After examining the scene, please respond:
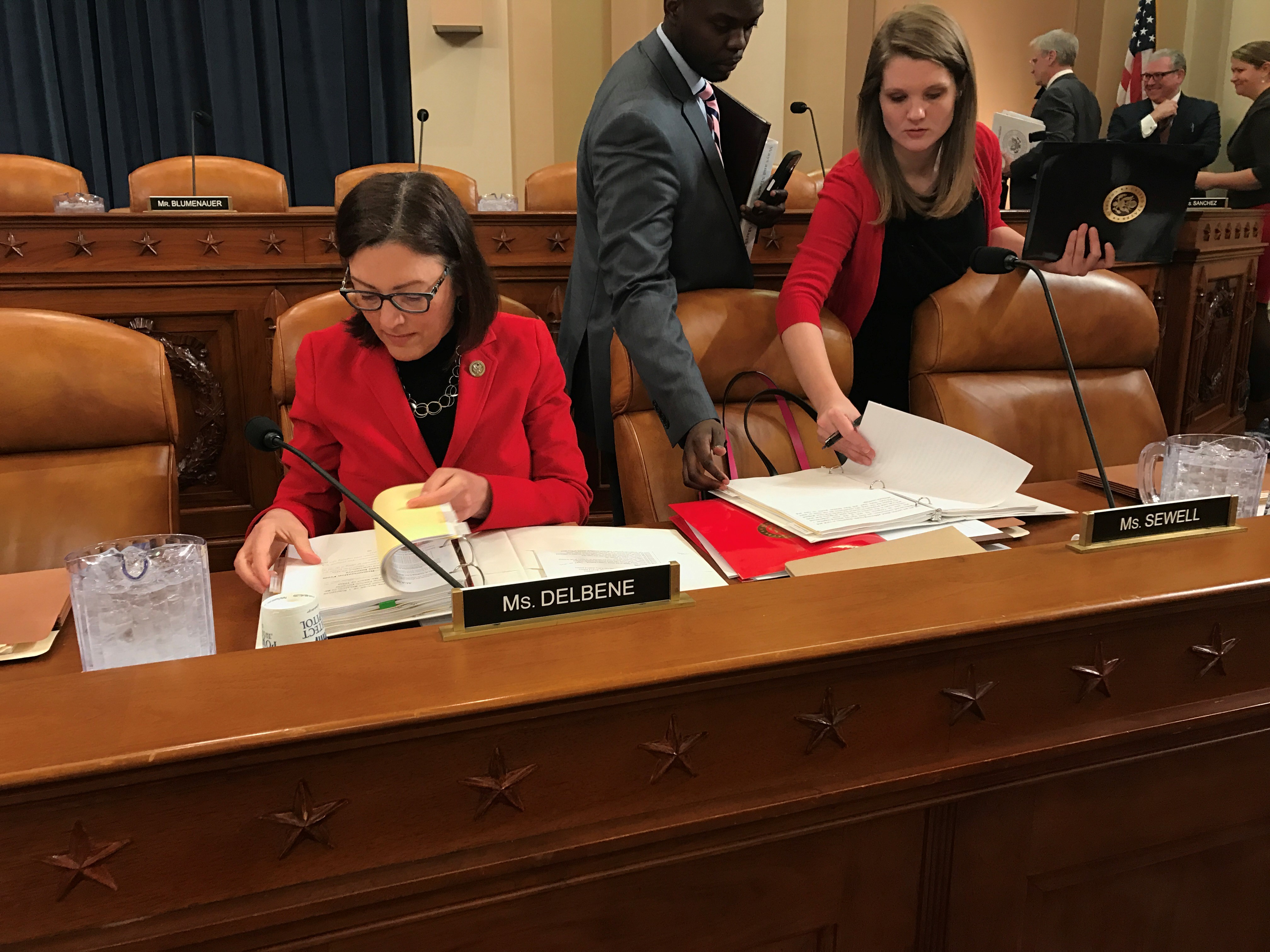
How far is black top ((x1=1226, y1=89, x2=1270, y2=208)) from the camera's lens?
4.73 meters

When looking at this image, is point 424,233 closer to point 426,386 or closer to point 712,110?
point 426,386

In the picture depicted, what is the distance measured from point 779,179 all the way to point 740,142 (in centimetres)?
10

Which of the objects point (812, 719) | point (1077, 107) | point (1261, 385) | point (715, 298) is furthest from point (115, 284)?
point (1261, 385)

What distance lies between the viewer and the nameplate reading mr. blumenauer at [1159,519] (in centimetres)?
87

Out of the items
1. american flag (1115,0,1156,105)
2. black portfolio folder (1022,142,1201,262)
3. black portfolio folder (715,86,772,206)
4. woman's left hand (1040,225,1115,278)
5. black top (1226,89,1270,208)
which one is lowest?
woman's left hand (1040,225,1115,278)

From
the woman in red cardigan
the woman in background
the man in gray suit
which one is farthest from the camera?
the woman in background

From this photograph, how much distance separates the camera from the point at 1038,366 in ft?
5.82

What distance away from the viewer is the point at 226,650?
2.88 feet

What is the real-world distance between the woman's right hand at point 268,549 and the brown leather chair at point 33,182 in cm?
352

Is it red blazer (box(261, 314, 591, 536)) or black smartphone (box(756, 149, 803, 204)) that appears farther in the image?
black smartphone (box(756, 149, 803, 204))

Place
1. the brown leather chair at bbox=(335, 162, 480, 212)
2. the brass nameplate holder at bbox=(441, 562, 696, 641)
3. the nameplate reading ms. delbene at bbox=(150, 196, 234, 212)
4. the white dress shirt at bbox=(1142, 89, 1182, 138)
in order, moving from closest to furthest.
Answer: the brass nameplate holder at bbox=(441, 562, 696, 641) → the nameplate reading ms. delbene at bbox=(150, 196, 234, 212) → the brown leather chair at bbox=(335, 162, 480, 212) → the white dress shirt at bbox=(1142, 89, 1182, 138)

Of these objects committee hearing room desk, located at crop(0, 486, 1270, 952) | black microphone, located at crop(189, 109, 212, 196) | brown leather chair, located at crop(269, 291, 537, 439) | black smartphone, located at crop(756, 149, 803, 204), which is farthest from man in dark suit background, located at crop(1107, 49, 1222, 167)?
committee hearing room desk, located at crop(0, 486, 1270, 952)

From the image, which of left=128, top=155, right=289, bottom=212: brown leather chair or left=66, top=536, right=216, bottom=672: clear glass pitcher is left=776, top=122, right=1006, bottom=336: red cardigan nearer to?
left=66, top=536, right=216, bottom=672: clear glass pitcher

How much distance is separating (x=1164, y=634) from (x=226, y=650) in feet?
2.72
